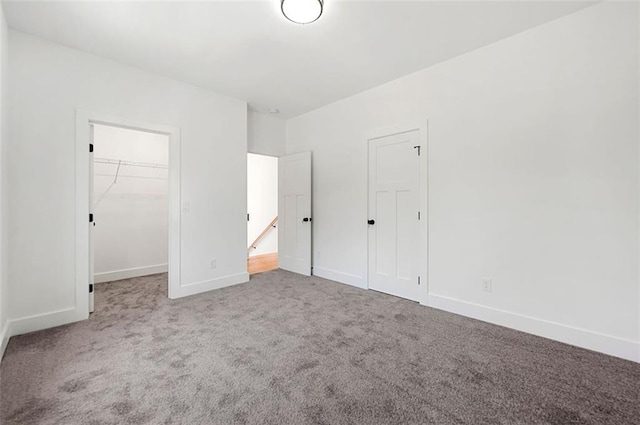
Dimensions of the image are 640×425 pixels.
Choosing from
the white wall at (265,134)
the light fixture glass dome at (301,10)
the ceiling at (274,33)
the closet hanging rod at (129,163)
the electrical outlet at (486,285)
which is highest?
the ceiling at (274,33)

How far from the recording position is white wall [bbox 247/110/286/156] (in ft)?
15.1

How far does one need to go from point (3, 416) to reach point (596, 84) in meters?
4.52

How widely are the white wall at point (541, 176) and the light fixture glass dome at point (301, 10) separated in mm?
1607

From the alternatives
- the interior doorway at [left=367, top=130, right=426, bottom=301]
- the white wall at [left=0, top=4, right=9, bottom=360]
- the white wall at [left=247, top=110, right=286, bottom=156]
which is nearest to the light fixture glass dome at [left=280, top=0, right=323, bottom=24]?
the interior doorway at [left=367, top=130, right=426, bottom=301]

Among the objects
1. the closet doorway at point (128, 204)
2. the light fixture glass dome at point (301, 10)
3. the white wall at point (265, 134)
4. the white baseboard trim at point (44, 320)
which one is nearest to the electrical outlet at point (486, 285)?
the light fixture glass dome at point (301, 10)

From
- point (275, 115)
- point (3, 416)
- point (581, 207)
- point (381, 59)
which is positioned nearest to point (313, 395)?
point (3, 416)

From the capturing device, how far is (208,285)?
3.75 m

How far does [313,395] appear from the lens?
1.69m

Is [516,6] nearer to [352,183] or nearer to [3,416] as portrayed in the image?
[352,183]

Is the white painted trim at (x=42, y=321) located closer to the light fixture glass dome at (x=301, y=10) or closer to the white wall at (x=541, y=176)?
the light fixture glass dome at (x=301, y=10)

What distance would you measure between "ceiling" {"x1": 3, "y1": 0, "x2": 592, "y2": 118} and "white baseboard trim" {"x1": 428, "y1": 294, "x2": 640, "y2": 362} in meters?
2.61

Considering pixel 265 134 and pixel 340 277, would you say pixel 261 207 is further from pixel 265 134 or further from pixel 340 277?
pixel 340 277

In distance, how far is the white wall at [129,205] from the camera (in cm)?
432

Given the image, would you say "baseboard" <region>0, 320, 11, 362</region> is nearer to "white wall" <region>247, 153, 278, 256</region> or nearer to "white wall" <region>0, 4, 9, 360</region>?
"white wall" <region>0, 4, 9, 360</region>
